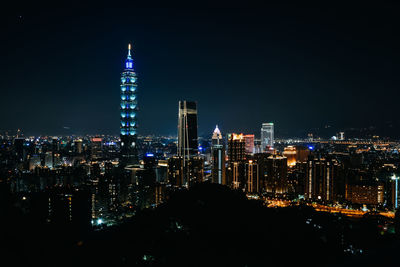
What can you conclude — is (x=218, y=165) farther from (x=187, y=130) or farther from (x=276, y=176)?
(x=187, y=130)

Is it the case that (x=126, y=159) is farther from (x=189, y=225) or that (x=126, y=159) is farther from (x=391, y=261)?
(x=391, y=261)

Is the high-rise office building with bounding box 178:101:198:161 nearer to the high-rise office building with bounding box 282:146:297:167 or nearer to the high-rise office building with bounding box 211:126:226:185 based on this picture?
the high-rise office building with bounding box 211:126:226:185

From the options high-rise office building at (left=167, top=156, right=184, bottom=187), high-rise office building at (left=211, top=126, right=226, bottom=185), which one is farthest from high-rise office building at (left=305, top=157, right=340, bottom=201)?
high-rise office building at (left=167, top=156, right=184, bottom=187)

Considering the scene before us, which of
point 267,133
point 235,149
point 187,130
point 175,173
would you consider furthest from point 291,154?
point 267,133

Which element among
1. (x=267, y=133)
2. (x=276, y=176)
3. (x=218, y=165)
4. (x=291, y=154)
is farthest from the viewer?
(x=267, y=133)

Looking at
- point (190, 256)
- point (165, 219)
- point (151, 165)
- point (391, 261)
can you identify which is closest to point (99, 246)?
point (165, 219)

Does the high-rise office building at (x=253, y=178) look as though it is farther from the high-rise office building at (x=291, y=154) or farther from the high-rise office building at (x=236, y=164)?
the high-rise office building at (x=291, y=154)

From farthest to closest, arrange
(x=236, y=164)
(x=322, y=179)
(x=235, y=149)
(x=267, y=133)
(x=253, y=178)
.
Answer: (x=267, y=133) < (x=235, y=149) < (x=236, y=164) < (x=253, y=178) < (x=322, y=179)

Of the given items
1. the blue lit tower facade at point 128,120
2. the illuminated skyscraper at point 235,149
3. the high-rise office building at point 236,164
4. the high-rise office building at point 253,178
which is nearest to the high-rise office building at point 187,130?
the illuminated skyscraper at point 235,149
